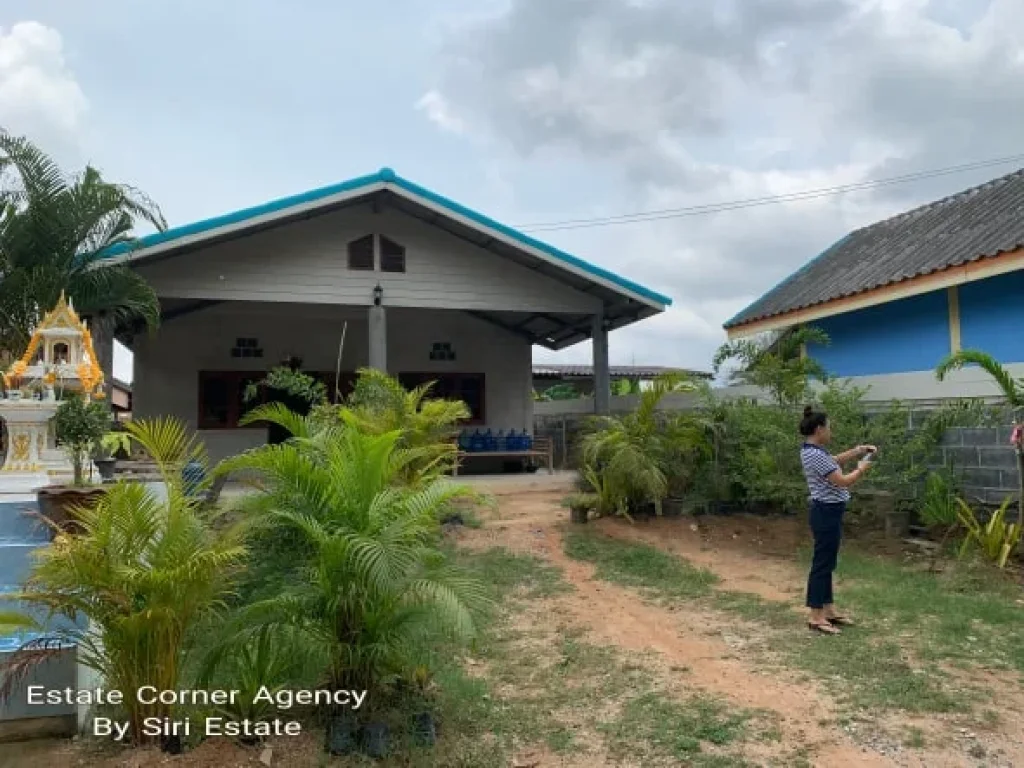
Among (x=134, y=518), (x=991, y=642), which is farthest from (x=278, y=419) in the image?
(x=991, y=642)

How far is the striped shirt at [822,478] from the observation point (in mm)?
5039

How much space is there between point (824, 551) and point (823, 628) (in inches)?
18.3

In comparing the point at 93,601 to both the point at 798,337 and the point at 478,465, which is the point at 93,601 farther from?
the point at 478,465

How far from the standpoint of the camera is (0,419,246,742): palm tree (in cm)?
322

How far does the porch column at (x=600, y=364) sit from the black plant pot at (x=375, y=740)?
402 inches

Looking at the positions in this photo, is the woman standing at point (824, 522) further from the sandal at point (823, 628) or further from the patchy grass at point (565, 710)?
the patchy grass at point (565, 710)

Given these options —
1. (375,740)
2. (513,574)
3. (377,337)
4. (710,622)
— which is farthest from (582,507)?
(375,740)

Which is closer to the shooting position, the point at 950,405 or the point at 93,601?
the point at 93,601

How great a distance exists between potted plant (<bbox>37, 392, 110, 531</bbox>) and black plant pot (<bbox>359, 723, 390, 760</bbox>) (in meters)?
3.22

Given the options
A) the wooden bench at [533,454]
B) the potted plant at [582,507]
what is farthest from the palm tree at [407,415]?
the wooden bench at [533,454]

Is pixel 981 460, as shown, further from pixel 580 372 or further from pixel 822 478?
pixel 580 372

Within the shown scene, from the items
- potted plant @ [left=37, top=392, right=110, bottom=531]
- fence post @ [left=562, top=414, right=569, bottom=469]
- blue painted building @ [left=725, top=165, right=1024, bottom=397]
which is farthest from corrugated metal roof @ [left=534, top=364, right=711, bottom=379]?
potted plant @ [left=37, top=392, right=110, bottom=531]

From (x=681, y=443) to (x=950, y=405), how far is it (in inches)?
101

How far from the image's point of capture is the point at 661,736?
3502 mm
